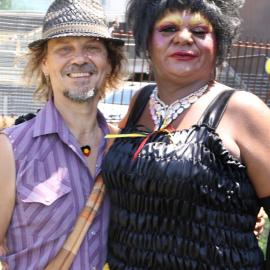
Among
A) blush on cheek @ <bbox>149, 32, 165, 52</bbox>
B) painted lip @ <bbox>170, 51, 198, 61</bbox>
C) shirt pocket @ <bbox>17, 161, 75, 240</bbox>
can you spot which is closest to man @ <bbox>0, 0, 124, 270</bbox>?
shirt pocket @ <bbox>17, 161, 75, 240</bbox>

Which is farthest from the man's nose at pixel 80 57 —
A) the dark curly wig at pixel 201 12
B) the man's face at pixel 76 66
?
the dark curly wig at pixel 201 12

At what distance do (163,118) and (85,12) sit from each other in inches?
24.5

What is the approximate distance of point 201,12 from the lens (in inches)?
82.5

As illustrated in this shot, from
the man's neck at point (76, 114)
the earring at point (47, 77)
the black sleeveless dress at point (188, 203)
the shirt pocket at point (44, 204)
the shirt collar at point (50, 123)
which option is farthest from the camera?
the earring at point (47, 77)

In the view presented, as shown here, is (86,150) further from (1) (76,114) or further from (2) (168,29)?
(2) (168,29)

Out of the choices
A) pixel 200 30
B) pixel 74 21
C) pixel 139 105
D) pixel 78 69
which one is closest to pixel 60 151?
pixel 78 69

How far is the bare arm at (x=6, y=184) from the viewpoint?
2035 millimetres

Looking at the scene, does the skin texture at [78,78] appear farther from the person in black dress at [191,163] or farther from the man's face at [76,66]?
the person in black dress at [191,163]

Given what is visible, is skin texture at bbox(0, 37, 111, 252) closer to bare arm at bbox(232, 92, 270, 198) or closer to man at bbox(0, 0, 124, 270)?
man at bbox(0, 0, 124, 270)

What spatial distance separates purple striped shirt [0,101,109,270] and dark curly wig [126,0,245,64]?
568mm

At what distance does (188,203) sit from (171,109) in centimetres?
46

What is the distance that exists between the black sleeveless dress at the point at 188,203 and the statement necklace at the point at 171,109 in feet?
0.34

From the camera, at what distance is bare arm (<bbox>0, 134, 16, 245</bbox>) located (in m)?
2.04

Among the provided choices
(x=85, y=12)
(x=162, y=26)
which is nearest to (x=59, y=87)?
(x=85, y=12)
